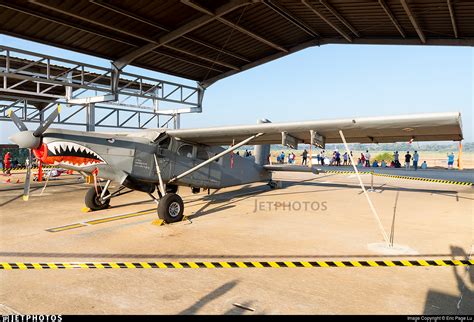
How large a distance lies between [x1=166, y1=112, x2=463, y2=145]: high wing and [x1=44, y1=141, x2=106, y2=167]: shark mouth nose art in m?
2.59

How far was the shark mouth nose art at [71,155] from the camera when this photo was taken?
823 centimetres

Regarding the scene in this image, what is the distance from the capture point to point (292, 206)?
12070 mm

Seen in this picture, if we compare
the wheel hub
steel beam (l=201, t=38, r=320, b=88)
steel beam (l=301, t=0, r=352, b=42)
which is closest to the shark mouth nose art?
the wheel hub

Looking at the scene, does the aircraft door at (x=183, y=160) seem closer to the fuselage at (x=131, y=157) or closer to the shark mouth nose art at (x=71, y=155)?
the fuselage at (x=131, y=157)

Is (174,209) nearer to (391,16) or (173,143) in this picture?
(173,143)

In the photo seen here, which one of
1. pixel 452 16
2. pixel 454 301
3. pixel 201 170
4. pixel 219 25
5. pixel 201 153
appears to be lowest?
pixel 454 301

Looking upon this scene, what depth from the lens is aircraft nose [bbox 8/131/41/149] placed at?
7837 mm

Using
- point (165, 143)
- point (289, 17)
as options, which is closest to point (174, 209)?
point (165, 143)

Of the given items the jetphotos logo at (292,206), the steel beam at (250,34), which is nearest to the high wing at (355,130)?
the jetphotos logo at (292,206)

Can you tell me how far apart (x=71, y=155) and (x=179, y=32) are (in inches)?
359

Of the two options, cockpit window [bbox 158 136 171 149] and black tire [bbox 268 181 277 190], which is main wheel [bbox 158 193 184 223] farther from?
black tire [bbox 268 181 277 190]

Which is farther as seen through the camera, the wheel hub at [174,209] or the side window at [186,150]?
the side window at [186,150]

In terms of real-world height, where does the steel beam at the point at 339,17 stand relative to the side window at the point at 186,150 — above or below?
above

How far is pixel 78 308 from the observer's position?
13.2 ft
